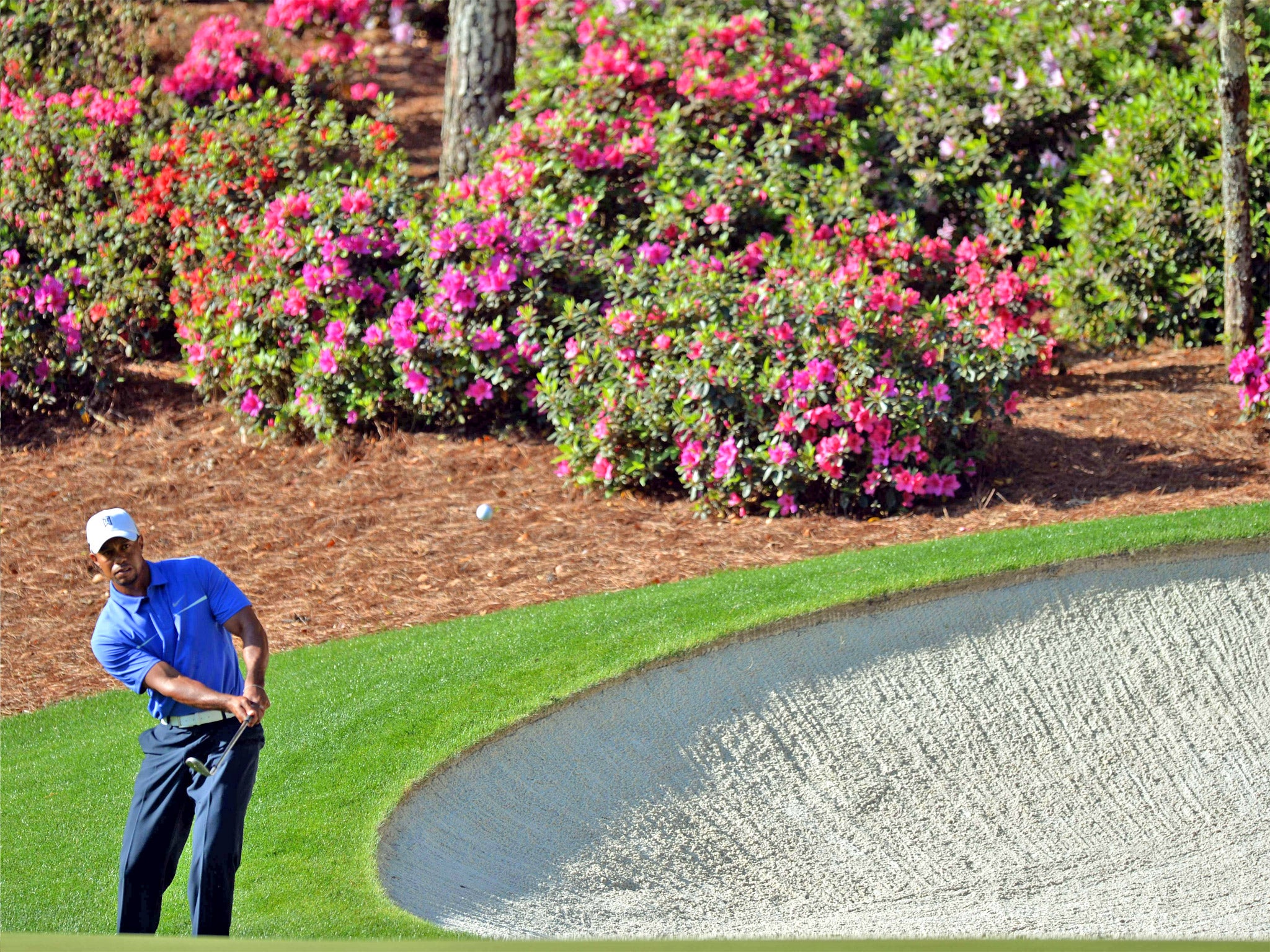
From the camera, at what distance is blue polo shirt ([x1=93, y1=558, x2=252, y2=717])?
4.84m

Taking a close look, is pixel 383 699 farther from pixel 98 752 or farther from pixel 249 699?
pixel 249 699

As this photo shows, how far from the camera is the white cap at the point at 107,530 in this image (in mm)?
4793

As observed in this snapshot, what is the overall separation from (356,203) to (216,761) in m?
7.05

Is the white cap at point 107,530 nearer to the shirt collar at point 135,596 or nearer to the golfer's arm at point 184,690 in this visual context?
the shirt collar at point 135,596

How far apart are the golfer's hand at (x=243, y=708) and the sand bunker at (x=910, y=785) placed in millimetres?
1112

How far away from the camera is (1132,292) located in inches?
438

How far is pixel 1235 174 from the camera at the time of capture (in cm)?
998

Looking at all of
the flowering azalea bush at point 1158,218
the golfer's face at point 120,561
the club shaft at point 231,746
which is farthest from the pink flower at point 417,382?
the club shaft at point 231,746

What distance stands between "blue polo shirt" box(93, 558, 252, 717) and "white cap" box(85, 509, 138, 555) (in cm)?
15

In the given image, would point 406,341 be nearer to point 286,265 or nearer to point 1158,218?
point 286,265

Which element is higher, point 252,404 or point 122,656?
point 122,656

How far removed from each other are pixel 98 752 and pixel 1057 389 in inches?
288

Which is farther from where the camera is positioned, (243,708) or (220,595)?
(220,595)

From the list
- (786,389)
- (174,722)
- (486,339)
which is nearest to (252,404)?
(486,339)
